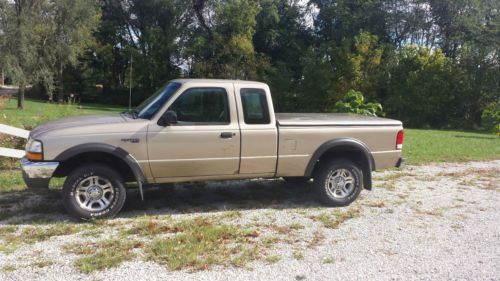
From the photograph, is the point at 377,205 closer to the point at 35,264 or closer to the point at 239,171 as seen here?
the point at 239,171

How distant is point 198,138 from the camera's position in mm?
6168

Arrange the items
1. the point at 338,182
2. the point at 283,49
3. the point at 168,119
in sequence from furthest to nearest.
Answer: the point at 283,49 < the point at 338,182 < the point at 168,119

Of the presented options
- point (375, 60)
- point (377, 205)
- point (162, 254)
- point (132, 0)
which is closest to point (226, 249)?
point (162, 254)

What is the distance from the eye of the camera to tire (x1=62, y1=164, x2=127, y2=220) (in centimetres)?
578

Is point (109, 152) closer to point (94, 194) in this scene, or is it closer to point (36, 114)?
point (94, 194)

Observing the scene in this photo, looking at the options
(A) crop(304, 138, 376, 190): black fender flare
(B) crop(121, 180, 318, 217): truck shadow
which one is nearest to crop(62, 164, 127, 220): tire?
(B) crop(121, 180, 318, 217): truck shadow

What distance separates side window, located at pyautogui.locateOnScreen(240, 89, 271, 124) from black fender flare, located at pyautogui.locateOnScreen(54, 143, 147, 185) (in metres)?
1.63

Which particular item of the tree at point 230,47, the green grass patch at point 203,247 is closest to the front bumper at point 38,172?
the green grass patch at point 203,247

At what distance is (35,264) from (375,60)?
38.8 meters

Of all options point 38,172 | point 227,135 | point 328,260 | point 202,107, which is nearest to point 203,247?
point 328,260

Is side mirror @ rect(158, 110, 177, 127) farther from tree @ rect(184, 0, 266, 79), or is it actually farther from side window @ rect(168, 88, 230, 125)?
tree @ rect(184, 0, 266, 79)

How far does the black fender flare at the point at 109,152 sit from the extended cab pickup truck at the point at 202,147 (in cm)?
1

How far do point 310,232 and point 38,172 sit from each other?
3455 millimetres

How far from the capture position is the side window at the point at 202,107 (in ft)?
20.4
